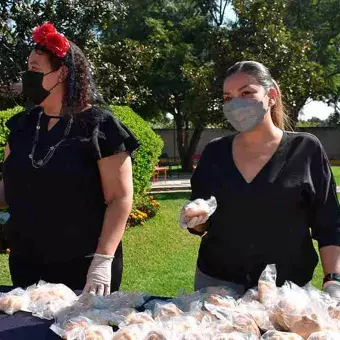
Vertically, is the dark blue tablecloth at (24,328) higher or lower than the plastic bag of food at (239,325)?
lower

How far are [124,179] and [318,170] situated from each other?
0.79 meters

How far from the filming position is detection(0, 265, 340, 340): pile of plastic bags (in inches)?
60.0

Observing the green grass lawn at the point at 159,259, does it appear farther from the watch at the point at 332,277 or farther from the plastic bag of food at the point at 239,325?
the plastic bag of food at the point at 239,325

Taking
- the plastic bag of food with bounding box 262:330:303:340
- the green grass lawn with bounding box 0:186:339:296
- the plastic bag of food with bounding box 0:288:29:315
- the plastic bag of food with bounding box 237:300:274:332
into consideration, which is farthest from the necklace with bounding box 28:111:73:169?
the green grass lawn with bounding box 0:186:339:296

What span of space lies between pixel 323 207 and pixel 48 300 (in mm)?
1083

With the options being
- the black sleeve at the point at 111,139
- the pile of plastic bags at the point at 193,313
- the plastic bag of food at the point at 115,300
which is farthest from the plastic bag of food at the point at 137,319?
the black sleeve at the point at 111,139

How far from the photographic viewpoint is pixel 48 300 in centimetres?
187

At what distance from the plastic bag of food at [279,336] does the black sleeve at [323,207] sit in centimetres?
65

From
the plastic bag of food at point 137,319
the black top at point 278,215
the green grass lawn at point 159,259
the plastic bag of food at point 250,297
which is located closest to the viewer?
the plastic bag of food at point 137,319

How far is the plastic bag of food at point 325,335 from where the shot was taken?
1439mm

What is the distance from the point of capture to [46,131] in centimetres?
234

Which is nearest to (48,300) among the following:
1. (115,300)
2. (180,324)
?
(115,300)

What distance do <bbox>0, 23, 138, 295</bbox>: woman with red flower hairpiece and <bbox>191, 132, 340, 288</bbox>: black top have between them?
16.3 inches

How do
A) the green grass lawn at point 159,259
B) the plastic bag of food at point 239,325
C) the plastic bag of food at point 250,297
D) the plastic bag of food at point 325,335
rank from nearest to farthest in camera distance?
the plastic bag of food at point 325,335, the plastic bag of food at point 239,325, the plastic bag of food at point 250,297, the green grass lawn at point 159,259
